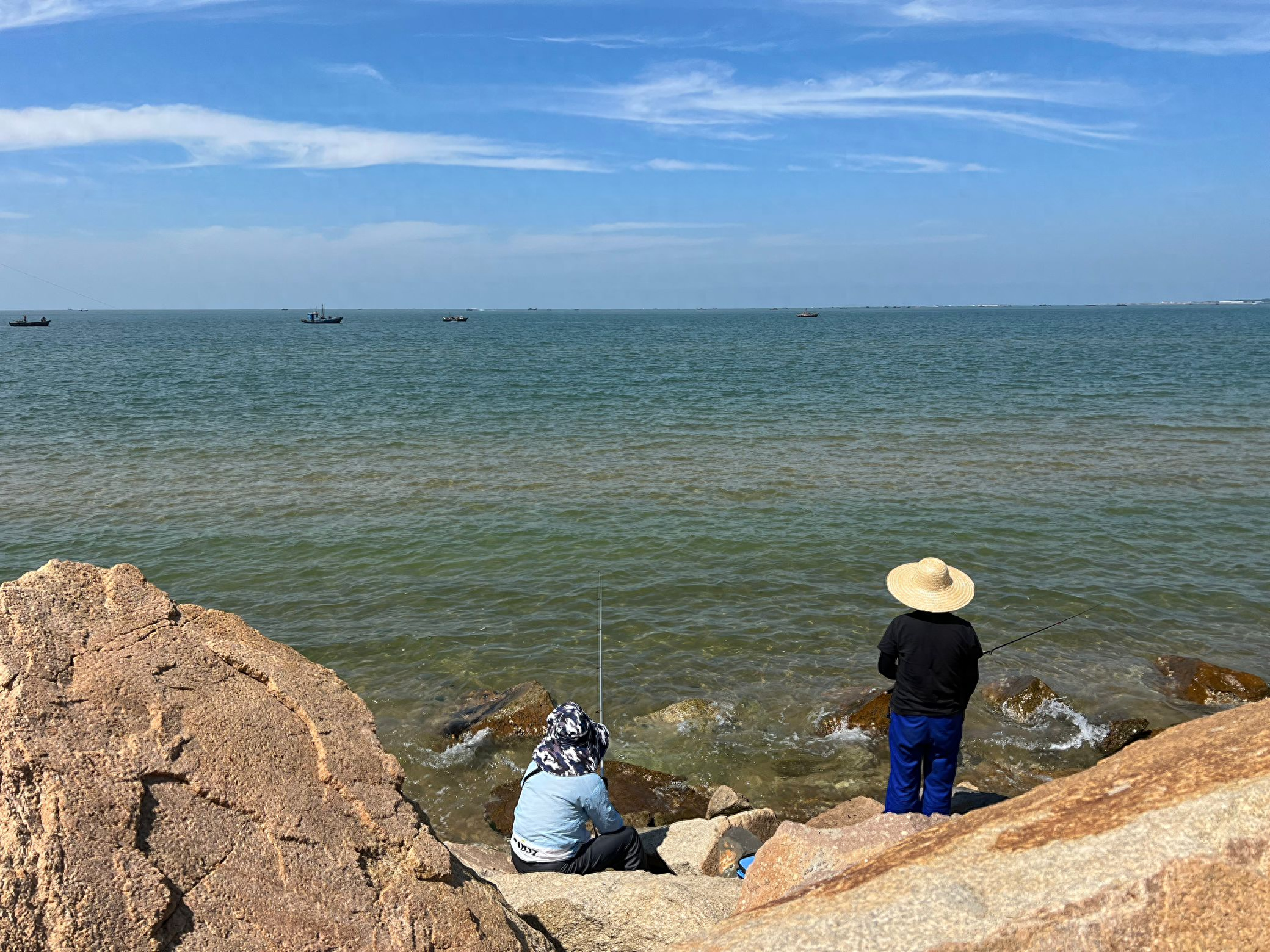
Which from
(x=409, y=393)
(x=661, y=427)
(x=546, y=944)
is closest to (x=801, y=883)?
(x=546, y=944)

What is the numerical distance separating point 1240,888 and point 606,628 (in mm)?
9324

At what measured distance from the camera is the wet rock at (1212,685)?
9.31m

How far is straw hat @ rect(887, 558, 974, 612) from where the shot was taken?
579cm

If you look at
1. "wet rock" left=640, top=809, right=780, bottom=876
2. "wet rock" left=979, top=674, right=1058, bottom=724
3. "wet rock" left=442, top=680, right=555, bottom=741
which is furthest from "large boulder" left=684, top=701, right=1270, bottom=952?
"wet rock" left=979, top=674, right=1058, bottom=724

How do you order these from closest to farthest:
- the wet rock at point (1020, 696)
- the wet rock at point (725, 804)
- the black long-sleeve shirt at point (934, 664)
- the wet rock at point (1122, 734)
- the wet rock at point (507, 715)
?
Answer: the black long-sleeve shirt at point (934, 664) → the wet rock at point (725, 804) → the wet rock at point (1122, 734) → the wet rock at point (507, 715) → the wet rock at point (1020, 696)

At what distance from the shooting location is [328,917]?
2963mm

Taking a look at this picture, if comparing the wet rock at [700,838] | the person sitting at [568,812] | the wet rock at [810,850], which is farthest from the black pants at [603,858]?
the wet rock at [810,850]

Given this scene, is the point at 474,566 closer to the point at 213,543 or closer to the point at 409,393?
the point at 213,543

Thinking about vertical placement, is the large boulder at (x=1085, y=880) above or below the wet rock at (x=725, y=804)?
above

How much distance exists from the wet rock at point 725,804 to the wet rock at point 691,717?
1.65m

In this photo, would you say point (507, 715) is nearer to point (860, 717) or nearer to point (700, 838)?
point (700, 838)

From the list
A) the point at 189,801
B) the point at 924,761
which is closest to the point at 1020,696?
the point at 924,761

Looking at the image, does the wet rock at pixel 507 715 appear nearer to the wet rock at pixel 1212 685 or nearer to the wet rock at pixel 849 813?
the wet rock at pixel 849 813

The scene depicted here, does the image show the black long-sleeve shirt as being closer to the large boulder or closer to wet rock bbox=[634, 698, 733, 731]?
the large boulder
